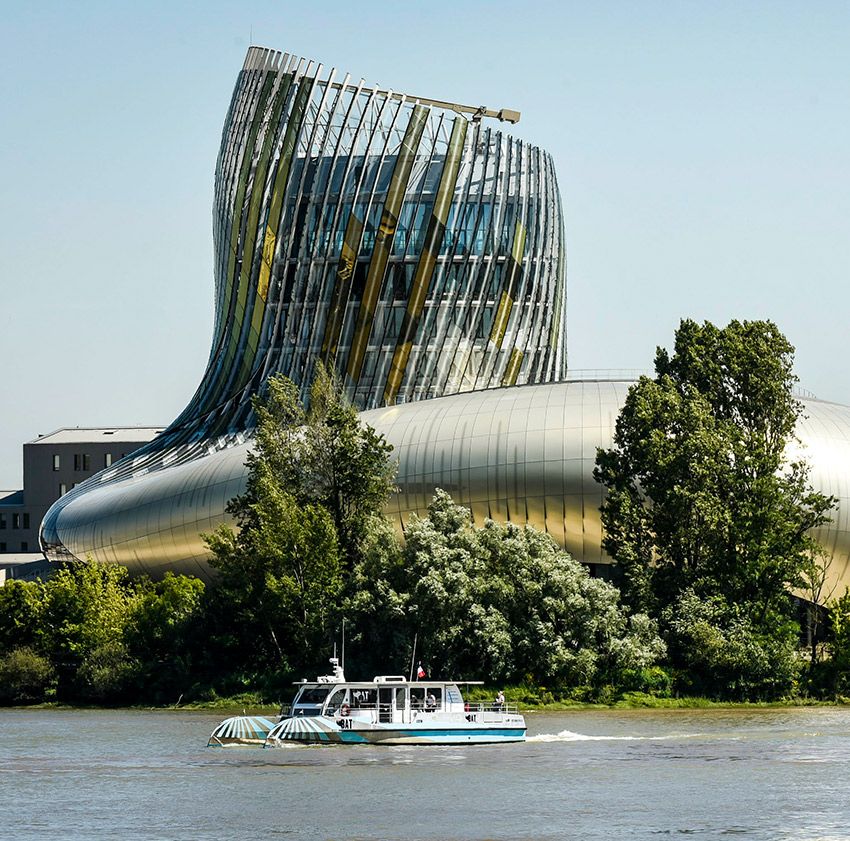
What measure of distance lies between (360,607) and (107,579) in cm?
1990

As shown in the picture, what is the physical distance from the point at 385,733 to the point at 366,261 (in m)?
56.4

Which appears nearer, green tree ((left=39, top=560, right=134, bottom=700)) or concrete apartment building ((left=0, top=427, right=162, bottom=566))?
green tree ((left=39, top=560, right=134, bottom=700))

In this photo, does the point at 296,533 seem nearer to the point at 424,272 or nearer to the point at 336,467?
the point at 336,467

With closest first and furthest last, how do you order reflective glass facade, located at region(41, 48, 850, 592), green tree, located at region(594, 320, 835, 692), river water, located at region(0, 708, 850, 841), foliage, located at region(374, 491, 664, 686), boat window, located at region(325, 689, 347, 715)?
river water, located at region(0, 708, 850, 841) < boat window, located at region(325, 689, 347, 715) < foliage, located at region(374, 491, 664, 686) < green tree, located at region(594, 320, 835, 692) < reflective glass facade, located at region(41, 48, 850, 592)

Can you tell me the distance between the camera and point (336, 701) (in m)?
54.5

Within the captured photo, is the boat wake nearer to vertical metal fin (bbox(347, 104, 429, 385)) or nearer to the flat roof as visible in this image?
vertical metal fin (bbox(347, 104, 429, 385))

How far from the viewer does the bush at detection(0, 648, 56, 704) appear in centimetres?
8025

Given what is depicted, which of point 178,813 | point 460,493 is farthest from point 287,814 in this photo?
point 460,493

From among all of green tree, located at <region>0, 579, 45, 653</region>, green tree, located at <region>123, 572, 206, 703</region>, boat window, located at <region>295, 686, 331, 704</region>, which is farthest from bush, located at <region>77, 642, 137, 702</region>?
boat window, located at <region>295, 686, 331, 704</region>

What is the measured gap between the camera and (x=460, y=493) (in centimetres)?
8531

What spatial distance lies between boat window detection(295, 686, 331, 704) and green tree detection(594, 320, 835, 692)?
1857cm

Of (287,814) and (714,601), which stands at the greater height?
(714,601)

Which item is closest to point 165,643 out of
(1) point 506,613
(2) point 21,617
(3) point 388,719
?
(2) point 21,617

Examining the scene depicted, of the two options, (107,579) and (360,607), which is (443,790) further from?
(107,579)
